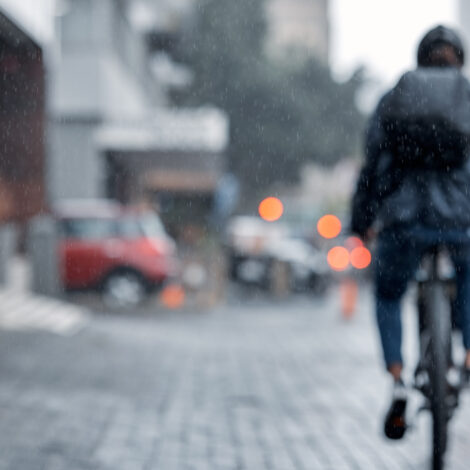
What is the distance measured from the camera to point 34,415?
18.9 ft

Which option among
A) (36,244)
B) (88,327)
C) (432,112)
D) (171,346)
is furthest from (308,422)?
(36,244)

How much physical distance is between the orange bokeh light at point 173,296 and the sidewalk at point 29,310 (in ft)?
6.60

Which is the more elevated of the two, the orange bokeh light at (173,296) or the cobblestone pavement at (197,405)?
the cobblestone pavement at (197,405)

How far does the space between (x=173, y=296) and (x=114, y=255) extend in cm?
127

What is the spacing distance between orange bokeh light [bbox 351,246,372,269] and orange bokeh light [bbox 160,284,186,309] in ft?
21.2

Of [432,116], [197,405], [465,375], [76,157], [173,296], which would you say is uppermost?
[76,157]

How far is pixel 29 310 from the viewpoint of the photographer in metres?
13.5

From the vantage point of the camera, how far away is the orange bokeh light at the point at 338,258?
822 inches

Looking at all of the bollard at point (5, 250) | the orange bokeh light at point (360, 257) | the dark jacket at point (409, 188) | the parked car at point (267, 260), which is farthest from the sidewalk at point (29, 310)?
the orange bokeh light at point (360, 257)

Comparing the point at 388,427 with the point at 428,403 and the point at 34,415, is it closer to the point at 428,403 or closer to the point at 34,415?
the point at 428,403

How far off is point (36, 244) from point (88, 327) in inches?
190

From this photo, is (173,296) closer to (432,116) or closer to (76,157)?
(76,157)

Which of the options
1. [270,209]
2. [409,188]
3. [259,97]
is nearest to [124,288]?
[270,209]

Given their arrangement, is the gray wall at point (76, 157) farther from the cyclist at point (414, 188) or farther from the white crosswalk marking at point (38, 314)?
the cyclist at point (414, 188)
